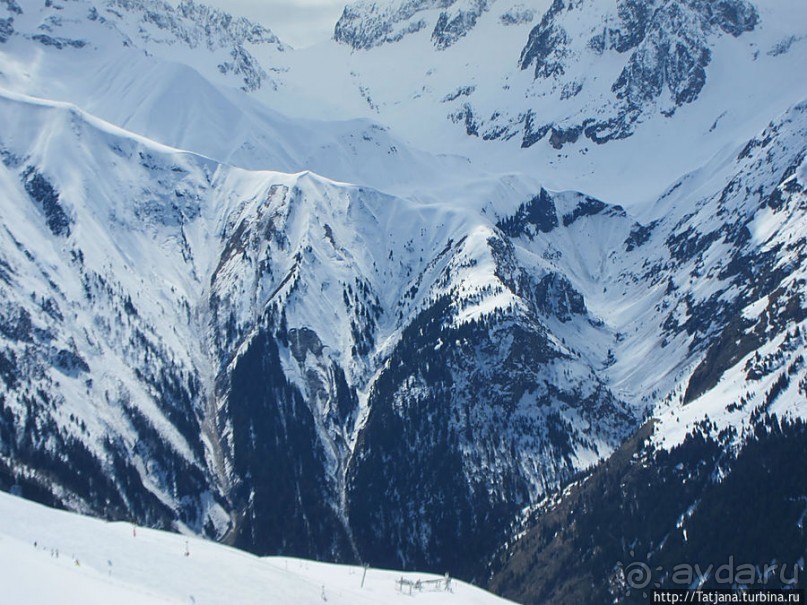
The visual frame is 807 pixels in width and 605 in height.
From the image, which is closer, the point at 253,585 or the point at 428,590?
the point at 253,585

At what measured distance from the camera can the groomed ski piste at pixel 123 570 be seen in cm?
7438

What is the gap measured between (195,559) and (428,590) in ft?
139

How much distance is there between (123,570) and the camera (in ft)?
298

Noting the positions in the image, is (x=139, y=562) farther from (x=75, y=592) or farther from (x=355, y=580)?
(x=355, y=580)

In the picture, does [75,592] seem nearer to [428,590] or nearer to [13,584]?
[13,584]

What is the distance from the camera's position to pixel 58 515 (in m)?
103

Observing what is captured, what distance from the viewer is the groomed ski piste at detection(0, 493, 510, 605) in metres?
74.4

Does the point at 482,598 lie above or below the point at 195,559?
above

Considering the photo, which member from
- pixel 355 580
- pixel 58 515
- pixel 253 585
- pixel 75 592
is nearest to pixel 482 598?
pixel 355 580

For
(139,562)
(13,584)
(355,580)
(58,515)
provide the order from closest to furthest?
(13,584), (139,562), (58,515), (355,580)

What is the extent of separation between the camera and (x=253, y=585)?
3723 inches

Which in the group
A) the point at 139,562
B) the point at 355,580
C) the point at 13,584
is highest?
the point at 355,580

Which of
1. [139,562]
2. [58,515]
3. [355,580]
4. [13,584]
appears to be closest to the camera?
[13,584]

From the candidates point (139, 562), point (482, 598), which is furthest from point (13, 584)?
point (482, 598)
